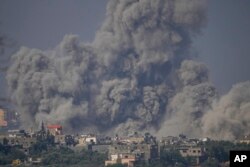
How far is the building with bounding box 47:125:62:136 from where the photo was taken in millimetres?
62875

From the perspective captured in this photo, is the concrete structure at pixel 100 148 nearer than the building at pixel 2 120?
Yes

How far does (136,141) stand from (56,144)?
181 inches

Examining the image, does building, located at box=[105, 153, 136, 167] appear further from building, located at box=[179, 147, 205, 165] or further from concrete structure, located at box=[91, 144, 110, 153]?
concrete structure, located at box=[91, 144, 110, 153]

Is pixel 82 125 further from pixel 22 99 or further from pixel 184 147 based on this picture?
pixel 184 147

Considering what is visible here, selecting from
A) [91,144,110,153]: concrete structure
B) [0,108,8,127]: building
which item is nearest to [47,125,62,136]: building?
[91,144,110,153]: concrete structure

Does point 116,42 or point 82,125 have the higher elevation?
point 116,42

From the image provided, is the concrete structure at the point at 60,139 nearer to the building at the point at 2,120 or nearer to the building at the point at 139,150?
the building at the point at 139,150

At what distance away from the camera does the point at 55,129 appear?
2517 inches

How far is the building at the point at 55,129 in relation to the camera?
62875 millimetres

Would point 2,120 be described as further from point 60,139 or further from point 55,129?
point 60,139

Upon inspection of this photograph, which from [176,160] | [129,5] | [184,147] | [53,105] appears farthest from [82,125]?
[176,160]

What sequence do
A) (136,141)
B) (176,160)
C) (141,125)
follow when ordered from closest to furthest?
(176,160) < (136,141) < (141,125)

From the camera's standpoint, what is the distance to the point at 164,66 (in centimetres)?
6925

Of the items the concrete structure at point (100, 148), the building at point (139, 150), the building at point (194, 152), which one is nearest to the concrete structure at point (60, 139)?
the concrete structure at point (100, 148)
